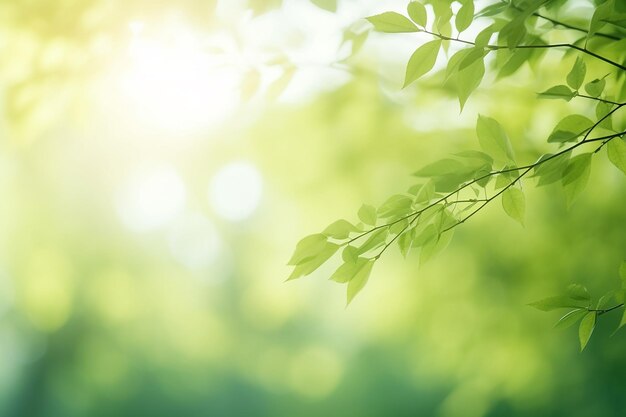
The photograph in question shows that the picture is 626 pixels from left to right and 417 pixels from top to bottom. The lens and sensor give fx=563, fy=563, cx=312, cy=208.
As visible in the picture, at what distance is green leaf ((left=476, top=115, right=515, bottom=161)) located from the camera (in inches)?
18.6

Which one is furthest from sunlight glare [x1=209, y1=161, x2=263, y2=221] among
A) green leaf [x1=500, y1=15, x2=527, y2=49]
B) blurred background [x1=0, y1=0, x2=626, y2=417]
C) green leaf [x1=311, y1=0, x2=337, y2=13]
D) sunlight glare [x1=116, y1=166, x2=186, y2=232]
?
green leaf [x1=500, y1=15, x2=527, y2=49]

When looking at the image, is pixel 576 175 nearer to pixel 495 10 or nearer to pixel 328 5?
pixel 495 10

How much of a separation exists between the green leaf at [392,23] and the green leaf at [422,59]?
17mm

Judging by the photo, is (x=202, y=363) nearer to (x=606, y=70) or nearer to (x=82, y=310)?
(x=82, y=310)

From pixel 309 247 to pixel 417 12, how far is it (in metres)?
0.22

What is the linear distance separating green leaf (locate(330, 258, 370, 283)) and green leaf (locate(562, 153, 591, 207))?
193 millimetres

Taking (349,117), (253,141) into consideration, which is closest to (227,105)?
(253,141)

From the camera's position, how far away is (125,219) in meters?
3.09

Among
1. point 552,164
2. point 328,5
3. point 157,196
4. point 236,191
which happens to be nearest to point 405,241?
point 552,164

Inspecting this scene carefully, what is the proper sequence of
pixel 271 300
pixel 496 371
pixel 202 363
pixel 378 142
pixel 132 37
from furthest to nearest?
pixel 202 363
pixel 271 300
pixel 496 371
pixel 378 142
pixel 132 37

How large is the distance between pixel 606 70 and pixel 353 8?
1.71 feet

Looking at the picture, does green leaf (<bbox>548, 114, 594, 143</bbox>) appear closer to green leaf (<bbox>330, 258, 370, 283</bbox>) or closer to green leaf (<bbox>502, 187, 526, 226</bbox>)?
green leaf (<bbox>502, 187, 526, 226</bbox>)

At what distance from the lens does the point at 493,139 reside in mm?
476

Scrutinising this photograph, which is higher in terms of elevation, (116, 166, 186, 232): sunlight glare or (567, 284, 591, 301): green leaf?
(116, 166, 186, 232): sunlight glare
